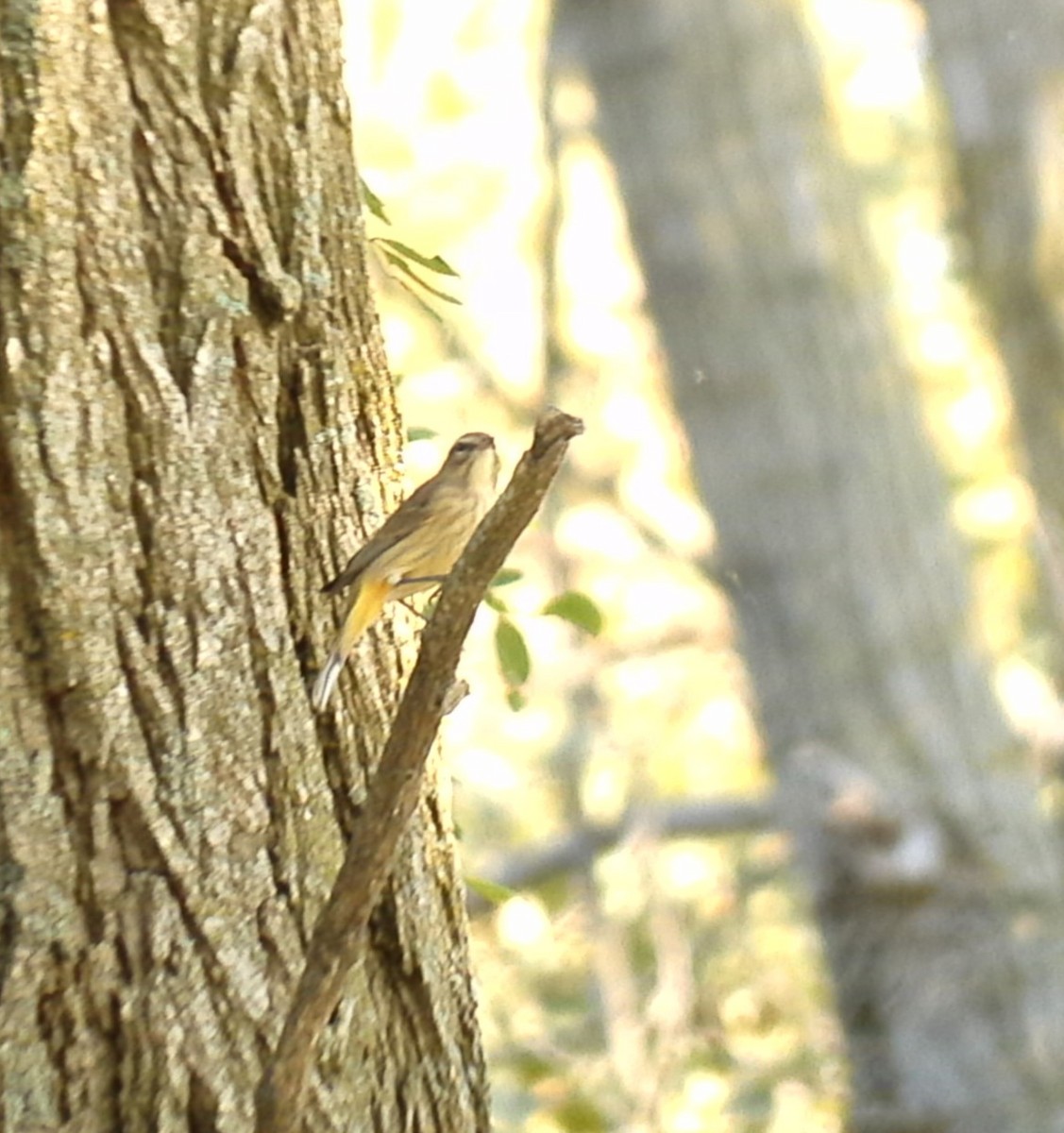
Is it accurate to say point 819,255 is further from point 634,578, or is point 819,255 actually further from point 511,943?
point 634,578

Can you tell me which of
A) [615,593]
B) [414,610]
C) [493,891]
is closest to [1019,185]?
[493,891]

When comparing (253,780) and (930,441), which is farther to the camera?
(930,441)

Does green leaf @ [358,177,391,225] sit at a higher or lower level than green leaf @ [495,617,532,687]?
higher

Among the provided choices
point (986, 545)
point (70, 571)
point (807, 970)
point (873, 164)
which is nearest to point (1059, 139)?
point (986, 545)

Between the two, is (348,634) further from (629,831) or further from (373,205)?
(629,831)

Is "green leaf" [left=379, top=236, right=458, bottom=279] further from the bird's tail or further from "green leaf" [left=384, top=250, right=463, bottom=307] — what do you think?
the bird's tail

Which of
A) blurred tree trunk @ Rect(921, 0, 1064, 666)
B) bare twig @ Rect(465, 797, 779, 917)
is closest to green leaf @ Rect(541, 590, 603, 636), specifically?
blurred tree trunk @ Rect(921, 0, 1064, 666)
